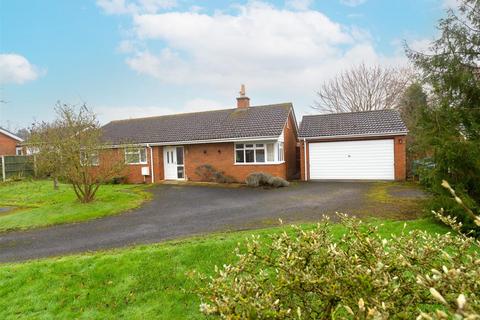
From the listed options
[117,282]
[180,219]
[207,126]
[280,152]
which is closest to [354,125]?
[280,152]

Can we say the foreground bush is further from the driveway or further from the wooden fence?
the wooden fence

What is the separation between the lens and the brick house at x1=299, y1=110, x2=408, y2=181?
17.2 metres

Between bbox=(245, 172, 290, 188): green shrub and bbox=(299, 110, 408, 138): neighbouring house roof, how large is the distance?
375 centimetres

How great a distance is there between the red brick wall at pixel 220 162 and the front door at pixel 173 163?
547mm

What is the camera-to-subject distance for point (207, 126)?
69.4 ft

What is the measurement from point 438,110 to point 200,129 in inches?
611

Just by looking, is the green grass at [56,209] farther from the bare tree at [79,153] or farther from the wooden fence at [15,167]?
the wooden fence at [15,167]

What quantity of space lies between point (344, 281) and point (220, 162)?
17.5 m

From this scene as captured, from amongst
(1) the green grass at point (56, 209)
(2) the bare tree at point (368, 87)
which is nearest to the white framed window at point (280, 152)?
(1) the green grass at point (56, 209)

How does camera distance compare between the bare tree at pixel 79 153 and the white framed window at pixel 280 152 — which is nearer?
the bare tree at pixel 79 153

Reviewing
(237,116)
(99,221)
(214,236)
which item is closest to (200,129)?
(237,116)

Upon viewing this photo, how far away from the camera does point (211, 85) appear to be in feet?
73.0

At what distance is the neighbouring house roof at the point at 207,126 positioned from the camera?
62.0 feet

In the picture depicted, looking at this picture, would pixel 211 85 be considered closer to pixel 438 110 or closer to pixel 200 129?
pixel 200 129
